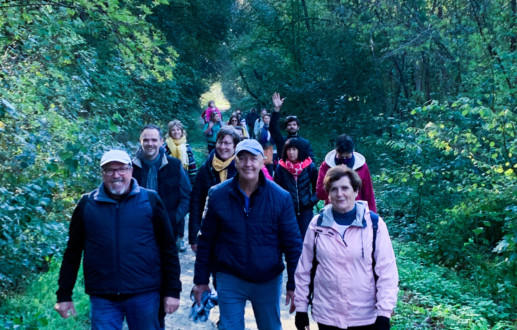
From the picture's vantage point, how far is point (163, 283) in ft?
13.9

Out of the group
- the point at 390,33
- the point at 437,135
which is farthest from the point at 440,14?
the point at 437,135

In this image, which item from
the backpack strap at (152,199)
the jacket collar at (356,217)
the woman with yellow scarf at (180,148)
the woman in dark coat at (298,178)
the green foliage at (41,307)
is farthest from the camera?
the woman with yellow scarf at (180,148)

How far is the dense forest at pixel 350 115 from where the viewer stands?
6348 mm

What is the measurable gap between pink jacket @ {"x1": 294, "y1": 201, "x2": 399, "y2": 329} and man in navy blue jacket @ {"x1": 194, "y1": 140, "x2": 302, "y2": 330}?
53cm

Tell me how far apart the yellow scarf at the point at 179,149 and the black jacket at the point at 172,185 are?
2.53 m

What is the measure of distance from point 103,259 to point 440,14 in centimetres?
1370

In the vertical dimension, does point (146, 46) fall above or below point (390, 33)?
below

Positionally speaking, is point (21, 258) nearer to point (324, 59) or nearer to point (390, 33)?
point (390, 33)

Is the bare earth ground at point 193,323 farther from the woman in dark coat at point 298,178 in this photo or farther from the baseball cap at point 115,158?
the baseball cap at point 115,158

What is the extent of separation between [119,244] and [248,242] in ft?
3.19

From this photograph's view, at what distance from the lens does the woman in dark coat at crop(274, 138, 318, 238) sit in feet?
24.7

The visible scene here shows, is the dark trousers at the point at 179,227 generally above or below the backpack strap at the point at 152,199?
below

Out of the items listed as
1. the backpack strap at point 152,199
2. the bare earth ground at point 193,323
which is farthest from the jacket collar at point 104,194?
the bare earth ground at point 193,323

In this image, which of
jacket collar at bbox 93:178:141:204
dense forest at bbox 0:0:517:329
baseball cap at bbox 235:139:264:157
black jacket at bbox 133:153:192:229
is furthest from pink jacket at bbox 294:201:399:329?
black jacket at bbox 133:153:192:229
